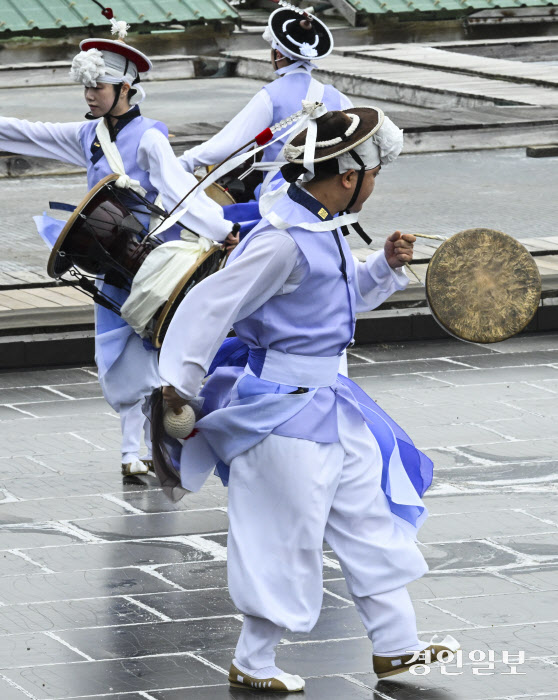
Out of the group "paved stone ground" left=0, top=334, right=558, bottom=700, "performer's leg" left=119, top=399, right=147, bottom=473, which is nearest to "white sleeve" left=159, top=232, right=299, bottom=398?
"paved stone ground" left=0, top=334, right=558, bottom=700

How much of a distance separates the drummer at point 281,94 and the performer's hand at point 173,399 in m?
2.73

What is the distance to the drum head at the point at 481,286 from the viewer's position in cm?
448

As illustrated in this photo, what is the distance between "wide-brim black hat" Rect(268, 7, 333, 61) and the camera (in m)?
6.85

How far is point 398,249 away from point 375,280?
0.40 feet

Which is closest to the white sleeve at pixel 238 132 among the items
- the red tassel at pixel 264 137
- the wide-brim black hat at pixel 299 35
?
the wide-brim black hat at pixel 299 35

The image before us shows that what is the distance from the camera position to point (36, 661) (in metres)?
4.32

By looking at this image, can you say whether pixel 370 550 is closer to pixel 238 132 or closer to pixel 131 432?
pixel 131 432

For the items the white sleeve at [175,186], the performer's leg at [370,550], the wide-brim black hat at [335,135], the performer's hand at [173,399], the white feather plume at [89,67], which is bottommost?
the performer's leg at [370,550]

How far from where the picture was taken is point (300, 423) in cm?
409

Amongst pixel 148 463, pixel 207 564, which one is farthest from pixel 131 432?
pixel 207 564

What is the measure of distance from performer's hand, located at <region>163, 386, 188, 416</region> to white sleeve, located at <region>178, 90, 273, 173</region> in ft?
9.28

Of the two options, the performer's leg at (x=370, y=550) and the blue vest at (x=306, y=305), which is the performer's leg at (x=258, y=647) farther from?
the blue vest at (x=306, y=305)

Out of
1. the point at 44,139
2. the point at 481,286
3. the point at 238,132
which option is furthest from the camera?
the point at 238,132

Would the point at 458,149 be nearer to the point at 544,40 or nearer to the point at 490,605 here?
the point at 544,40
